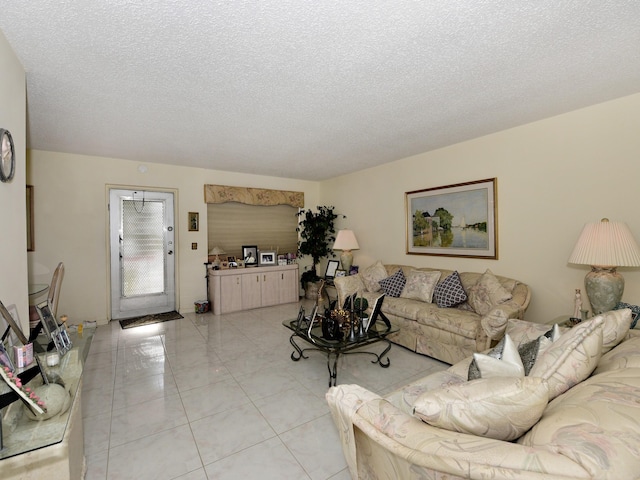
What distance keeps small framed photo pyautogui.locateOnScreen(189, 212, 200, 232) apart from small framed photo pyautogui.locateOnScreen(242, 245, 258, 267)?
0.93 meters

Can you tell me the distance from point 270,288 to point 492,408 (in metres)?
4.81

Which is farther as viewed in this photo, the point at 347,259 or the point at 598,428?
the point at 347,259

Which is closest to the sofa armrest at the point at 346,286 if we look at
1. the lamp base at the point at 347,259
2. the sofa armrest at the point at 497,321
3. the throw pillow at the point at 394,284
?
the throw pillow at the point at 394,284

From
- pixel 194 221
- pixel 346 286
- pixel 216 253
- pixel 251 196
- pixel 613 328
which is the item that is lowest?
pixel 346 286

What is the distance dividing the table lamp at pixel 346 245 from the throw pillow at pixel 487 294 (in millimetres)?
2211

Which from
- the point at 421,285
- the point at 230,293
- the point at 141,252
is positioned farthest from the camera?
the point at 230,293

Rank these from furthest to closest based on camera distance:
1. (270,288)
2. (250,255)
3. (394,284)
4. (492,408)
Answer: (250,255)
(270,288)
(394,284)
(492,408)

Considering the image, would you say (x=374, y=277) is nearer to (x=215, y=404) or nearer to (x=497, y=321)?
(x=497, y=321)

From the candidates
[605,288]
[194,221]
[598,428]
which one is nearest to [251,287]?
[194,221]

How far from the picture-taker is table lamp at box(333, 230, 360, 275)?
17.0 feet

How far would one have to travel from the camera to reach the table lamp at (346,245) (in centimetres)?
517

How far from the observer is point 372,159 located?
4602 mm

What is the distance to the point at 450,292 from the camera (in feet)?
11.3

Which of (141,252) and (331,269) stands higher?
(141,252)
